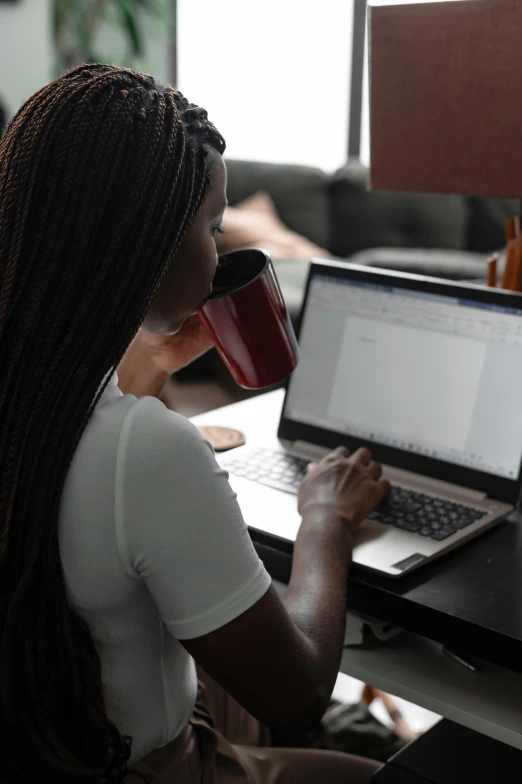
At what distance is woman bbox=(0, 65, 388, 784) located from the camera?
2.31ft

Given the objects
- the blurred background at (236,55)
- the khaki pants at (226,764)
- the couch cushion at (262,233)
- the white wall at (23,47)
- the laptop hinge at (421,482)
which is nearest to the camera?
the khaki pants at (226,764)

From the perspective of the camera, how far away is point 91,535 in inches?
28.2

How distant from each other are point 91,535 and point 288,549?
35 centimetres

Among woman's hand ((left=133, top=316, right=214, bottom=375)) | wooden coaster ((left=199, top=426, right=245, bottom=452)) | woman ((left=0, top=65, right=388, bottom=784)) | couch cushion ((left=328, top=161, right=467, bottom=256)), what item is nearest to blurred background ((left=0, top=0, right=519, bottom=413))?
couch cushion ((left=328, top=161, right=467, bottom=256))

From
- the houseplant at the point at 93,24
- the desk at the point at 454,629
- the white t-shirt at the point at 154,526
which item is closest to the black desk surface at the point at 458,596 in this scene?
the desk at the point at 454,629

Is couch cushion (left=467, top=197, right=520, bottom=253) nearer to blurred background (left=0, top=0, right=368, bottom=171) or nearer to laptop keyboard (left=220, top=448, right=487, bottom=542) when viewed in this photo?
blurred background (left=0, top=0, right=368, bottom=171)

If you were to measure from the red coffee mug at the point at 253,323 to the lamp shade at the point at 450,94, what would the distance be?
0.32m

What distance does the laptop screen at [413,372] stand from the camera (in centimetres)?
116

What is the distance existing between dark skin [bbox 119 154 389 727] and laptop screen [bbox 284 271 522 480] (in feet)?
0.58

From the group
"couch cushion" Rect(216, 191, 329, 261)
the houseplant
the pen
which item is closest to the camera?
the pen

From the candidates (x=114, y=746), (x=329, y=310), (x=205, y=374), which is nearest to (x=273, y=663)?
(x=114, y=746)

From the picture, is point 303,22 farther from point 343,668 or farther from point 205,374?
point 343,668

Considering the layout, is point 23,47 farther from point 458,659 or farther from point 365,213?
point 458,659

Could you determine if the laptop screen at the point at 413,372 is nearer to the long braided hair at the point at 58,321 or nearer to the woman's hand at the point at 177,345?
the woman's hand at the point at 177,345
